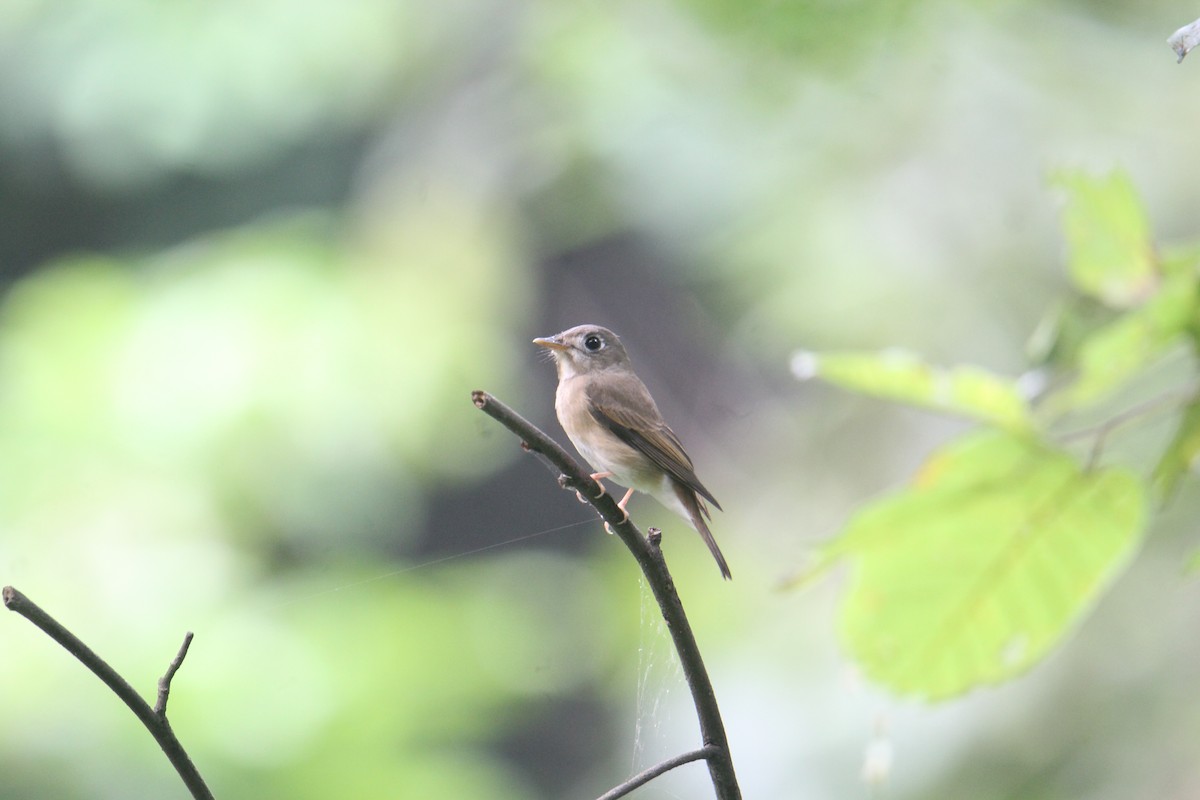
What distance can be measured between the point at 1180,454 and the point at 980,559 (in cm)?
14

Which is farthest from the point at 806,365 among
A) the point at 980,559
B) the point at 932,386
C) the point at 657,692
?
the point at 657,692

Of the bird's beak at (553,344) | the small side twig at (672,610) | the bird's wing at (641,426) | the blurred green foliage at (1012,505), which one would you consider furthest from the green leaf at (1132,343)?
the bird's beak at (553,344)

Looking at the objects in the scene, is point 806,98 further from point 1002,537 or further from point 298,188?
point 298,188

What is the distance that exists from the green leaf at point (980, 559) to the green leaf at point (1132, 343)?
0.14ft

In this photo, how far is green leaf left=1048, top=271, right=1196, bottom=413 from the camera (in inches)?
26.2

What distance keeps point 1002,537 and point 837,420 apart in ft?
9.13

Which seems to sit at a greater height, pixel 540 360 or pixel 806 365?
pixel 540 360

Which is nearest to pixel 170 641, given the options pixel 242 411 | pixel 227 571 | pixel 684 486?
pixel 227 571

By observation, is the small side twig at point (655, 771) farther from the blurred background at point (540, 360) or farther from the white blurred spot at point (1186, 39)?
the blurred background at point (540, 360)

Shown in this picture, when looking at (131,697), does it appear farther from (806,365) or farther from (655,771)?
(806,365)

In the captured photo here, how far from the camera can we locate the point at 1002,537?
72 cm

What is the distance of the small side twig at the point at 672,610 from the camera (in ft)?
3.11

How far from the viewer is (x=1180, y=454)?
2.37 feet

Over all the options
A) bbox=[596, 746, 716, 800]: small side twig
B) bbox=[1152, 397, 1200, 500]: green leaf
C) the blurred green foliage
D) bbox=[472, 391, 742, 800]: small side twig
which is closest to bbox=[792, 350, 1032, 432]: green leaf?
the blurred green foliage
